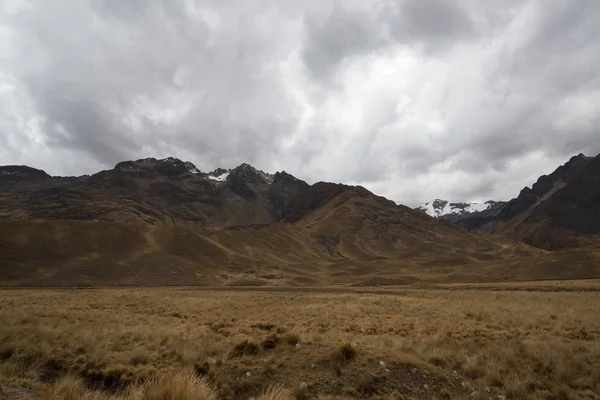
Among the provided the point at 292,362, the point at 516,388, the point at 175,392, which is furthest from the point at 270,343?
the point at 516,388

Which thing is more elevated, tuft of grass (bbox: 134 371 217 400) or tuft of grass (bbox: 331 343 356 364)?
tuft of grass (bbox: 134 371 217 400)

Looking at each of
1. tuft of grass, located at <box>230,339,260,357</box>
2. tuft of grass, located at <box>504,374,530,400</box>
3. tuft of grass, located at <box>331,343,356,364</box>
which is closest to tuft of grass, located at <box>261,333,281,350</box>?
tuft of grass, located at <box>230,339,260,357</box>

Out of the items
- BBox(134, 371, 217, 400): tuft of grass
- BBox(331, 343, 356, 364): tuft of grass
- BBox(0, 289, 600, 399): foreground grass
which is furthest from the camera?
BBox(331, 343, 356, 364): tuft of grass

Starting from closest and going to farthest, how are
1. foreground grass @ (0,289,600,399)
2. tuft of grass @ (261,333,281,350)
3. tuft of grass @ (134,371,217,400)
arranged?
tuft of grass @ (134,371,217,400)
foreground grass @ (0,289,600,399)
tuft of grass @ (261,333,281,350)

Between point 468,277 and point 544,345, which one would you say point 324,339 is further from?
point 468,277

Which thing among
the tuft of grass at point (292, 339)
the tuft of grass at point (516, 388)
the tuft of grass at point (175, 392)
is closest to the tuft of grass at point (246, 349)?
the tuft of grass at point (292, 339)

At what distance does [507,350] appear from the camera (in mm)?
12461

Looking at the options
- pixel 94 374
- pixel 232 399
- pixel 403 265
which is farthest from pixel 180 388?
pixel 403 265

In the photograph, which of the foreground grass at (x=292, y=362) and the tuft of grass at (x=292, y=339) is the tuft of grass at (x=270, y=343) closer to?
the foreground grass at (x=292, y=362)

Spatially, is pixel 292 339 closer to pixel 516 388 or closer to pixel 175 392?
pixel 516 388

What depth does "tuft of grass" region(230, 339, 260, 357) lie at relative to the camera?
12130 mm

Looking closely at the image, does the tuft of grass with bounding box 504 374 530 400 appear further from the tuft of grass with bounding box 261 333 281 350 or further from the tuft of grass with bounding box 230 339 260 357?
the tuft of grass with bounding box 230 339 260 357

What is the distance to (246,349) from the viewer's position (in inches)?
488

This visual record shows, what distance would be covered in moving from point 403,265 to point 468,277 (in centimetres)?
3456
